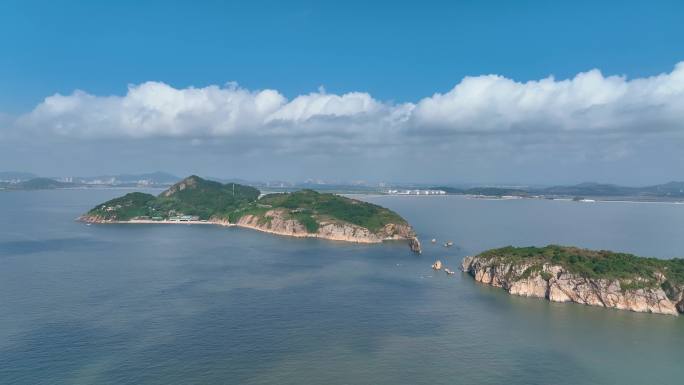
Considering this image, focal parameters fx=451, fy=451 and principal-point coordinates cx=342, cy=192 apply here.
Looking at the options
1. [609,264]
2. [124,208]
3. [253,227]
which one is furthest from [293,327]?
[124,208]

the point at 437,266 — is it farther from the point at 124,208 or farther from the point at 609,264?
the point at 124,208

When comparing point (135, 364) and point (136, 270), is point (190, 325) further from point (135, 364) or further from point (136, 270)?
point (136, 270)

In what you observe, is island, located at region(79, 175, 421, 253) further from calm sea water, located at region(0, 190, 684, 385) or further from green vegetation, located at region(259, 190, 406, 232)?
calm sea water, located at region(0, 190, 684, 385)

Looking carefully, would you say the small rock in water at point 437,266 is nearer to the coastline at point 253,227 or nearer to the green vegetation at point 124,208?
the coastline at point 253,227

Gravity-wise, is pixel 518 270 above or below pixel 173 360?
above

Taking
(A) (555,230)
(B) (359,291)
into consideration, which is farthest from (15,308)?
(A) (555,230)

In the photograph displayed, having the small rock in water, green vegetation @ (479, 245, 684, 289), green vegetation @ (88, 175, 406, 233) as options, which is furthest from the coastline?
green vegetation @ (479, 245, 684, 289)
